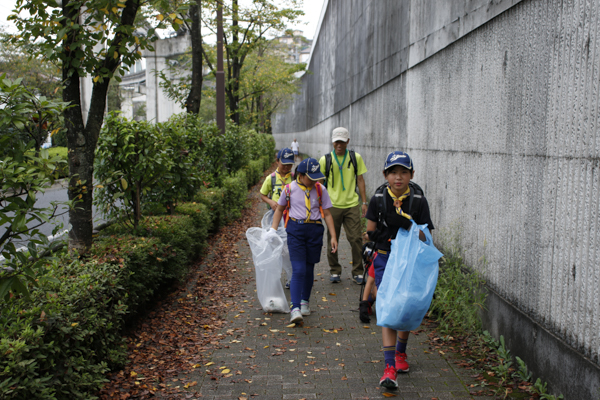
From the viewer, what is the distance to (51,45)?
204 inches

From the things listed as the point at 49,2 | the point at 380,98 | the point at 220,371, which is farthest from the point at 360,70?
the point at 220,371

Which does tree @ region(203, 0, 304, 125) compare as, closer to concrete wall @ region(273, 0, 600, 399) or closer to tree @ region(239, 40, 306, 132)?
tree @ region(239, 40, 306, 132)

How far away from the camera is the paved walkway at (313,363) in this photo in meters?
4.08

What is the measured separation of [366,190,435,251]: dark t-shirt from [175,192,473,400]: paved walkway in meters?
1.08

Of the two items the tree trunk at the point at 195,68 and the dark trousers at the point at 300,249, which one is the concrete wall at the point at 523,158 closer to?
the dark trousers at the point at 300,249

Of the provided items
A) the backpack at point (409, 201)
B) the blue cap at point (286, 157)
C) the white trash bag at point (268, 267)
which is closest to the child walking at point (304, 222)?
the white trash bag at point (268, 267)

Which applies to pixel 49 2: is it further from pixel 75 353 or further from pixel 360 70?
pixel 360 70

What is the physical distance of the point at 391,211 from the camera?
14.3ft

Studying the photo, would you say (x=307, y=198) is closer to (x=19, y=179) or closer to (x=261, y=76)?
(x=19, y=179)

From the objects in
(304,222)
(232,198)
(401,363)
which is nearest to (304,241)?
(304,222)


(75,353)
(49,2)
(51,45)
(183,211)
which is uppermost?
(49,2)

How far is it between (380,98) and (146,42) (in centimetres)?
668

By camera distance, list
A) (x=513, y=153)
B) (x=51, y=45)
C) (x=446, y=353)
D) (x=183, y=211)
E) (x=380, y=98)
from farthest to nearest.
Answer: (x=380, y=98) → (x=183, y=211) → (x=51, y=45) → (x=446, y=353) → (x=513, y=153)

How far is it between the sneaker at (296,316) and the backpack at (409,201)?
61.5 inches
